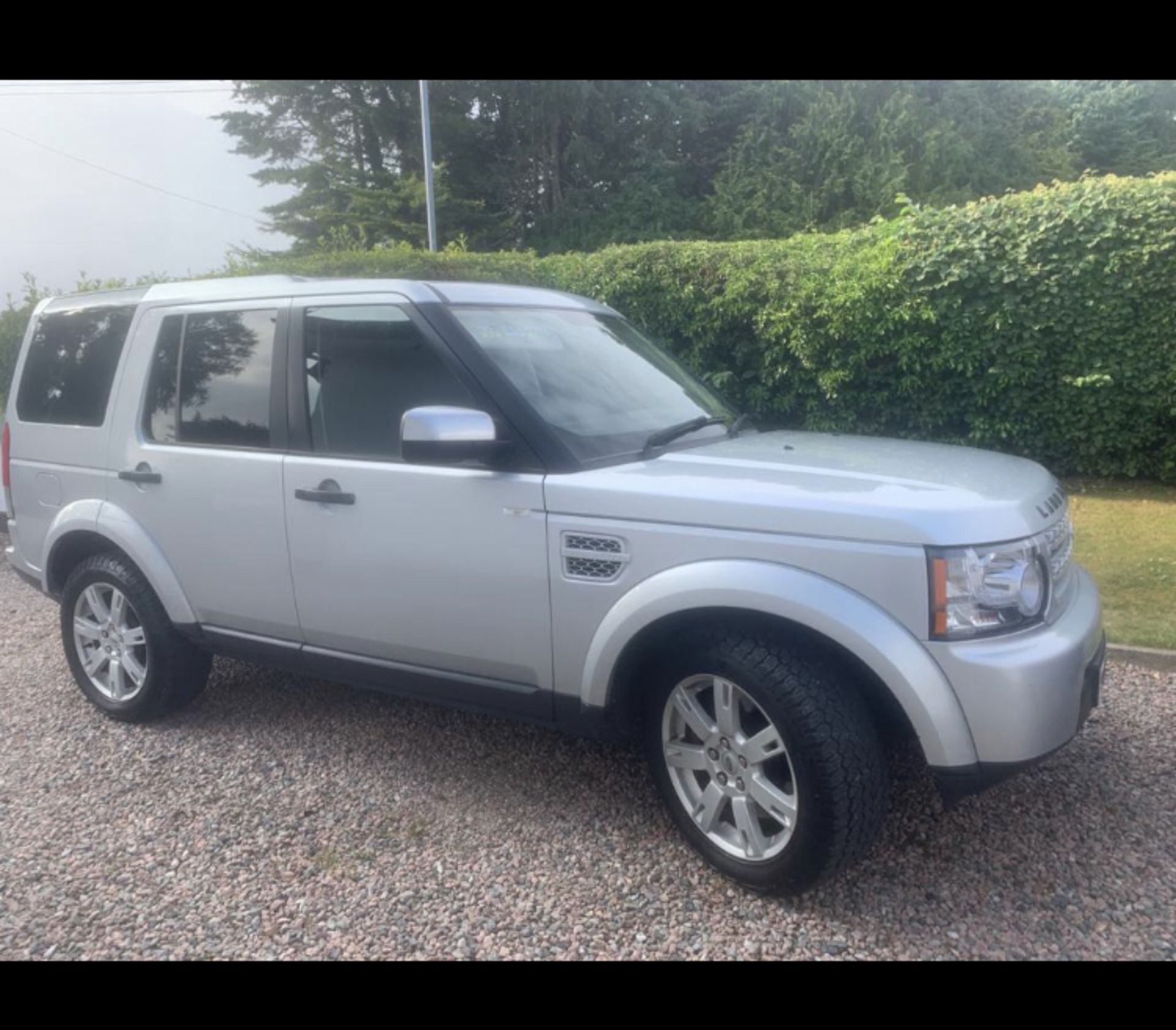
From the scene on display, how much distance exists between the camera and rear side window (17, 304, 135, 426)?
4418 millimetres

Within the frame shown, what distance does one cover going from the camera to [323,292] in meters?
3.77

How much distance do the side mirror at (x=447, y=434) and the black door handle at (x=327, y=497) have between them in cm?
47

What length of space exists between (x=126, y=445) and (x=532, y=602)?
225 centimetres

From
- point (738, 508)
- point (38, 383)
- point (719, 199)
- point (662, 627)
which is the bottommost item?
point (662, 627)

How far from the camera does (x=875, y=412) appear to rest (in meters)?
8.62

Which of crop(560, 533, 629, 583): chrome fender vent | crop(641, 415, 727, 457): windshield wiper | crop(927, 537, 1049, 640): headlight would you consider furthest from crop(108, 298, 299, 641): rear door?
crop(927, 537, 1049, 640): headlight

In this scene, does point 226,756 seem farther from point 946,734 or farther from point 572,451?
point 946,734

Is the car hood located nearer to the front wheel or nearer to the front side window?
the front wheel

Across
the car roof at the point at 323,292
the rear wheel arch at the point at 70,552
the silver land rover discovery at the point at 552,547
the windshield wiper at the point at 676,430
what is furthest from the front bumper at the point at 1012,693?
the rear wheel arch at the point at 70,552

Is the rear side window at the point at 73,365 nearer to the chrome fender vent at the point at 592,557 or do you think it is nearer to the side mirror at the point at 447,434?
the side mirror at the point at 447,434

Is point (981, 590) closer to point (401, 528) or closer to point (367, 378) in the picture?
point (401, 528)

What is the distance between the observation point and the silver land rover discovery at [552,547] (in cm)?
265

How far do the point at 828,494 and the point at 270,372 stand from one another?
230 centimetres
